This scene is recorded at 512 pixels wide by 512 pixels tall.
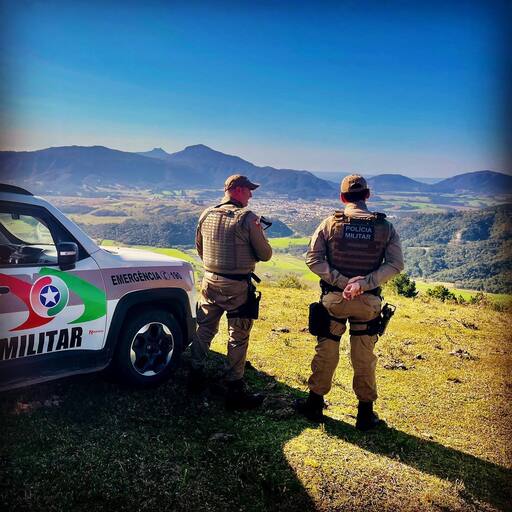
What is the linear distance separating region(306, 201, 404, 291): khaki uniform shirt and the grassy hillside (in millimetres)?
1292

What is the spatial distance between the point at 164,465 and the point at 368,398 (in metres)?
2.16

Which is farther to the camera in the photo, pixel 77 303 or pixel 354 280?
pixel 354 280

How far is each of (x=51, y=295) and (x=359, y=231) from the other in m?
2.93

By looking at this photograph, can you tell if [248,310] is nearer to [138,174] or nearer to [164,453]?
[164,453]

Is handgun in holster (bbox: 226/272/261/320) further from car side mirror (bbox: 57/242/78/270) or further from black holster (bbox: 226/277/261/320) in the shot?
car side mirror (bbox: 57/242/78/270)

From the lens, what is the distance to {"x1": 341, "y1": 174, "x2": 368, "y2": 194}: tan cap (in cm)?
442

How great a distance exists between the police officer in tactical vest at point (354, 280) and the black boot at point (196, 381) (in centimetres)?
126

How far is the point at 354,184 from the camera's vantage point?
174 inches

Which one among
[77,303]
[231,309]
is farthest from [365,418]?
[77,303]

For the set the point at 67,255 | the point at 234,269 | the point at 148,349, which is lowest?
the point at 148,349

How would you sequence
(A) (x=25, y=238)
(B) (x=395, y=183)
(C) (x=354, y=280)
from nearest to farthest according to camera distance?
1. (C) (x=354, y=280)
2. (A) (x=25, y=238)
3. (B) (x=395, y=183)

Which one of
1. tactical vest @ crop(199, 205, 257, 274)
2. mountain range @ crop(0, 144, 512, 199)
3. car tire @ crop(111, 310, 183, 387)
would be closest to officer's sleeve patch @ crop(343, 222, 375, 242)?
tactical vest @ crop(199, 205, 257, 274)

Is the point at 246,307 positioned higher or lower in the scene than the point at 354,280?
lower

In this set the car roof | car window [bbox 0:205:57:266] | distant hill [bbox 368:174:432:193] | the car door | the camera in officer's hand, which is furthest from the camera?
distant hill [bbox 368:174:432:193]
